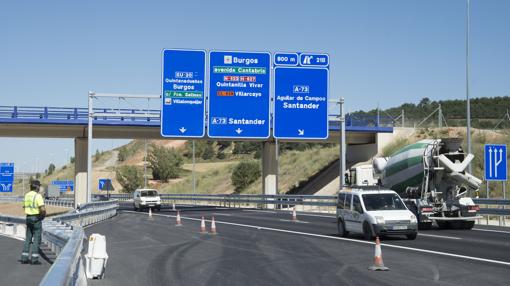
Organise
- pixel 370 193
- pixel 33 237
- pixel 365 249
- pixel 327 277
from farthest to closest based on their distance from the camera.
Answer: pixel 370 193
pixel 365 249
pixel 33 237
pixel 327 277

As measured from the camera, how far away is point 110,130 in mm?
51812

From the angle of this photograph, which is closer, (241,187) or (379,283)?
(379,283)

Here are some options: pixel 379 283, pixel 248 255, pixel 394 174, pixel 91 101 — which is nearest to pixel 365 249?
pixel 248 255

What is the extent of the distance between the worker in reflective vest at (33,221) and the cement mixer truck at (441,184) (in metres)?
14.9

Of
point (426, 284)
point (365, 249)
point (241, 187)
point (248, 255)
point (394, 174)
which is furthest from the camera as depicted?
point (241, 187)

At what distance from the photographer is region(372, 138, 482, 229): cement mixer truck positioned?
88.0ft

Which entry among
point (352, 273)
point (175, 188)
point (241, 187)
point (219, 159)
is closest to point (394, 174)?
point (352, 273)

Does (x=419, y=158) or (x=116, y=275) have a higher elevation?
(x=419, y=158)

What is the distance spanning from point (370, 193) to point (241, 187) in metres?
61.1

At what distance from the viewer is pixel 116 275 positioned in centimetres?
1392

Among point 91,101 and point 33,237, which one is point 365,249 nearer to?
point 33,237

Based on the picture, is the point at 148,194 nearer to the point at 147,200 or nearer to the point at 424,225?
the point at 147,200

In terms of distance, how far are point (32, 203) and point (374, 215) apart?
1014 cm

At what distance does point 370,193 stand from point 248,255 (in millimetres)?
6350
